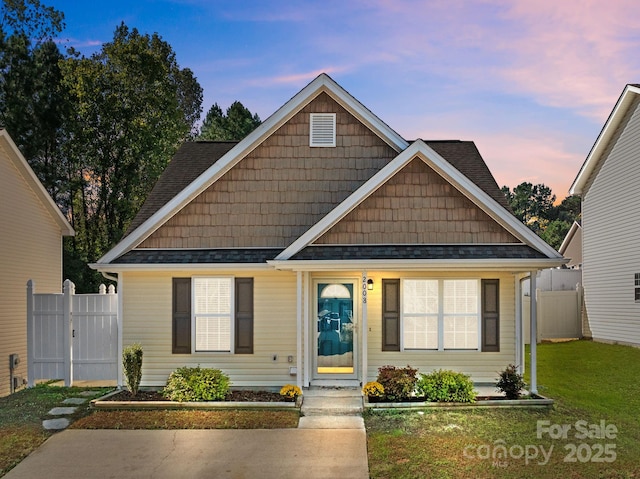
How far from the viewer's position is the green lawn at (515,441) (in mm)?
7887

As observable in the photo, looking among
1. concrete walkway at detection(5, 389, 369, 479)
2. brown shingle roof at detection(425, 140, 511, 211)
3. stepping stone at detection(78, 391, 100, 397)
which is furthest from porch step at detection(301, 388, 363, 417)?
brown shingle roof at detection(425, 140, 511, 211)

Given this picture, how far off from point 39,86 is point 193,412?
20.6 metres

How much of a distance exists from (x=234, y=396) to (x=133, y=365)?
2.07 meters

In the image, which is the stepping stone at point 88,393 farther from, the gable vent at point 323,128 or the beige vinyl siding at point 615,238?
the beige vinyl siding at point 615,238

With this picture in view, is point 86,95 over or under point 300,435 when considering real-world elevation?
over

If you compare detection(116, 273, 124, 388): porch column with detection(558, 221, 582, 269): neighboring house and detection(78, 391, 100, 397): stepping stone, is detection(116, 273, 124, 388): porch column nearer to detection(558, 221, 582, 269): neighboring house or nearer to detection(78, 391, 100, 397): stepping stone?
detection(78, 391, 100, 397): stepping stone

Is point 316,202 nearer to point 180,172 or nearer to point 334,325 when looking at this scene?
point 334,325

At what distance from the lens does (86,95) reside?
2666 centimetres

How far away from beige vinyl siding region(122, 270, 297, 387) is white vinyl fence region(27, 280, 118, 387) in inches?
19.6

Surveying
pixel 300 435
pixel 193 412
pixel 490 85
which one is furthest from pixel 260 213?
pixel 490 85

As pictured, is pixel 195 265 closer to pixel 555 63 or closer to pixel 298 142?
pixel 298 142

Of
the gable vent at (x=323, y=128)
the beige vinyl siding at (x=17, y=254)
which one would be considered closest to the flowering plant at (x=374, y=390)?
the gable vent at (x=323, y=128)

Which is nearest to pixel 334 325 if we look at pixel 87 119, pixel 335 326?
pixel 335 326

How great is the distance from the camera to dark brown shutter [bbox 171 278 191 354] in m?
13.0
